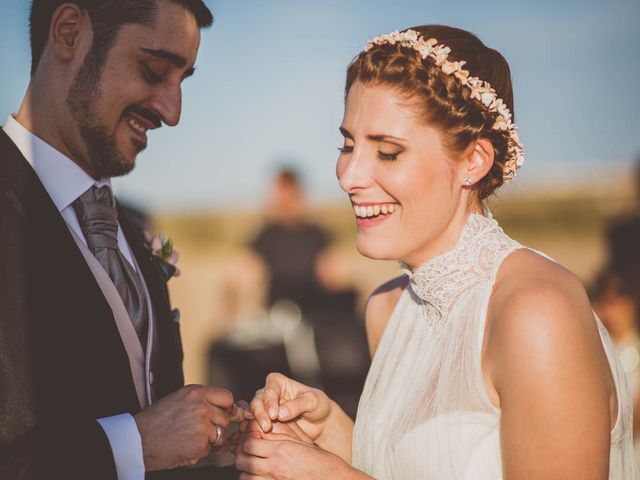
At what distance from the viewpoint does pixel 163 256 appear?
11.1ft

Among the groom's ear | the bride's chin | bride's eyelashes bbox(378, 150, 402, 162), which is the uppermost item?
the groom's ear

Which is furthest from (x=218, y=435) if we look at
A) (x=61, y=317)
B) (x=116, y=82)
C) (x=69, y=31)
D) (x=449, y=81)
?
(x=69, y=31)

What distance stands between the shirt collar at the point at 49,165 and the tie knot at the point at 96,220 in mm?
51

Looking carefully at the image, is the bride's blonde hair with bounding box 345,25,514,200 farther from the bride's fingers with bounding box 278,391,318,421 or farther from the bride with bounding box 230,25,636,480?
the bride's fingers with bounding box 278,391,318,421

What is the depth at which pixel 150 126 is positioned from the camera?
3.07m

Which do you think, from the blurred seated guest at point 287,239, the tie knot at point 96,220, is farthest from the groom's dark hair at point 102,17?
the blurred seated guest at point 287,239

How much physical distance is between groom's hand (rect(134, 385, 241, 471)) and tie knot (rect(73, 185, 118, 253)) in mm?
692

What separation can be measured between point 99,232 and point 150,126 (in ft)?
1.76

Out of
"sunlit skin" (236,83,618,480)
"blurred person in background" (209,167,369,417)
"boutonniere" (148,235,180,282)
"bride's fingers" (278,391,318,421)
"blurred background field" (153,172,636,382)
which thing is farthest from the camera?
"blurred background field" (153,172,636,382)

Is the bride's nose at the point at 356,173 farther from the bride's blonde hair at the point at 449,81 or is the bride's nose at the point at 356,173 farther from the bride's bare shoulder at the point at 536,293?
the bride's bare shoulder at the point at 536,293

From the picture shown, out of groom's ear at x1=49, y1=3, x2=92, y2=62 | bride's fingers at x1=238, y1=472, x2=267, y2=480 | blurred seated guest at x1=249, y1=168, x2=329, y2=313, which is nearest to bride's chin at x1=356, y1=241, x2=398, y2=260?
bride's fingers at x1=238, y1=472, x2=267, y2=480

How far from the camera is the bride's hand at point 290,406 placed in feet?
9.23

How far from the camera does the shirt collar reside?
9.08 feet

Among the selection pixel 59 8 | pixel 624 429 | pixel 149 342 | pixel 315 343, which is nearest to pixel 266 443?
pixel 149 342
